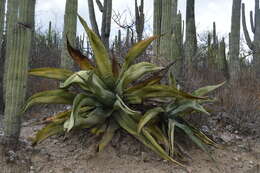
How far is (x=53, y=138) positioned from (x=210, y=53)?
25.5 ft

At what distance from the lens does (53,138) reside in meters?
3.66

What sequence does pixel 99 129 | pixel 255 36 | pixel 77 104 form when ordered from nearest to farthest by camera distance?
pixel 77 104
pixel 99 129
pixel 255 36

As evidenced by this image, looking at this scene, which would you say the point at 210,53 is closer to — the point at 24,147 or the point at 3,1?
the point at 3,1

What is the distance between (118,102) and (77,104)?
42 cm

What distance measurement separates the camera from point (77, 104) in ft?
9.84

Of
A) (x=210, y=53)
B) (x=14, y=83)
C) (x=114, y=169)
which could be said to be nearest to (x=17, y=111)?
(x=14, y=83)

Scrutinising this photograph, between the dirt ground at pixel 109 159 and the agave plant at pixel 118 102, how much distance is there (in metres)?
0.12

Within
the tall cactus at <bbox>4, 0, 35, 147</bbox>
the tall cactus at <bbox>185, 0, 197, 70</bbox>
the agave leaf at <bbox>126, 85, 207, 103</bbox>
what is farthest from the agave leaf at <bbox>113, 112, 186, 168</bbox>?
the tall cactus at <bbox>185, 0, 197, 70</bbox>

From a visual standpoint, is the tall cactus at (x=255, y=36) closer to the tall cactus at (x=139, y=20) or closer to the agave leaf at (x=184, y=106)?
the tall cactus at (x=139, y=20)

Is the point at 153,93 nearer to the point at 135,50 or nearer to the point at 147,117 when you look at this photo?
the point at 147,117

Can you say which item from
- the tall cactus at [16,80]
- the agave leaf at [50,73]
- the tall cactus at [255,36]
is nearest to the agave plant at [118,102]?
the agave leaf at [50,73]

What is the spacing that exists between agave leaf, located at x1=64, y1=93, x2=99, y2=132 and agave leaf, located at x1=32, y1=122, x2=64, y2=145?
6.0 inches

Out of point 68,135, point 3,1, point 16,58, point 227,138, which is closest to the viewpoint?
point 16,58

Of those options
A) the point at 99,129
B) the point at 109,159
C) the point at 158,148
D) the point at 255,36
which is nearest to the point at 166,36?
the point at 99,129
